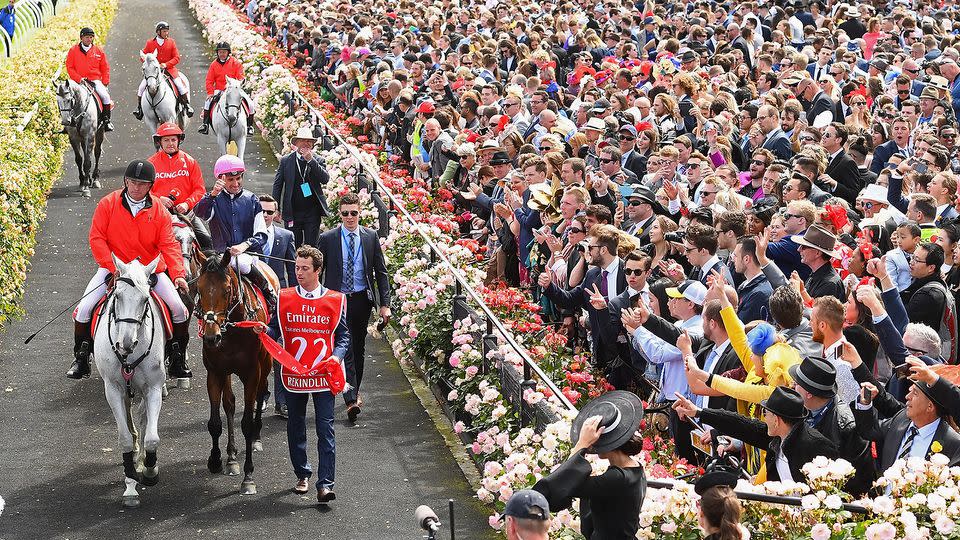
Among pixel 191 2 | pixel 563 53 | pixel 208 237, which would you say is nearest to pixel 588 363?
pixel 208 237

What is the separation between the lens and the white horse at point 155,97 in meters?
22.5

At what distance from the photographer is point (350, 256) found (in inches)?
499

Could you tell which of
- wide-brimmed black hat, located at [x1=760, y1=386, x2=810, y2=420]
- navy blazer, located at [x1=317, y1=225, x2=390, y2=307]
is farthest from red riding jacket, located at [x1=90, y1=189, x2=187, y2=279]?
wide-brimmed black hat, located at [x1=760, y1=386, x2=810, y2=420]

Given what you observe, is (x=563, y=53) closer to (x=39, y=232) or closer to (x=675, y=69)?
(x=675, y=69)

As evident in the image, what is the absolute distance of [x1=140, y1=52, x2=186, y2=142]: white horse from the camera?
22516 mm

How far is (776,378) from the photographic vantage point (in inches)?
315

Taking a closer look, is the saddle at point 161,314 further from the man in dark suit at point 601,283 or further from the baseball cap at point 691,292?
the baseball cap at point 691,292

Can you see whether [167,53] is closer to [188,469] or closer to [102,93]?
[102,93]

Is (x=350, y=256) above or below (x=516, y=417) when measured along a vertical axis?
above

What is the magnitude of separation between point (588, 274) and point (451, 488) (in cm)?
212

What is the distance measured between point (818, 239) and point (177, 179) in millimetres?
7547

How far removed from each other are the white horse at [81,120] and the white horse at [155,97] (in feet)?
3.92

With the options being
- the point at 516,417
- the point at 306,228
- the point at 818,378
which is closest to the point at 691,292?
the point at 516,417

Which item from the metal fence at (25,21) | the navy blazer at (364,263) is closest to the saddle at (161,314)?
the navy blazer at (364,263)
